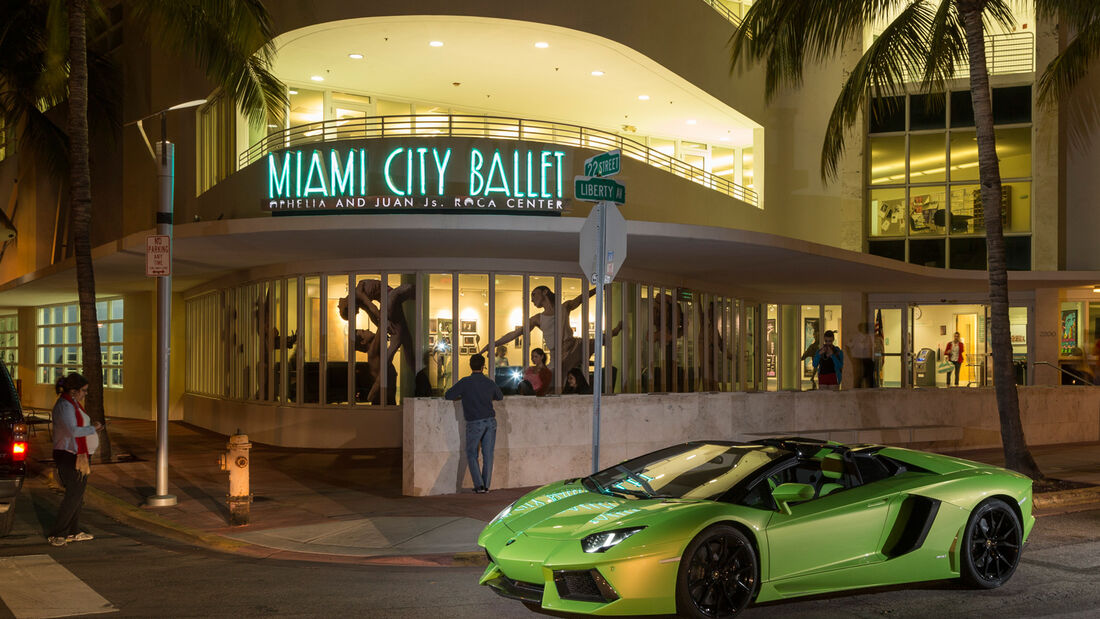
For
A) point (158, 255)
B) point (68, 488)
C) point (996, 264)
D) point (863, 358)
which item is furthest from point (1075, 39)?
point (68, 488)

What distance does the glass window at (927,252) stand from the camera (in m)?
28.1

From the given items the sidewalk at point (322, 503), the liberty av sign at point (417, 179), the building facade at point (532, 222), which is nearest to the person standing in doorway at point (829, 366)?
the building facade at point (532, 222)

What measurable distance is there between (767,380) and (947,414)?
11239mm

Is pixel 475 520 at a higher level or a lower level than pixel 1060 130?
lower

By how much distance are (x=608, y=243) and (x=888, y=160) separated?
21221 millimetres

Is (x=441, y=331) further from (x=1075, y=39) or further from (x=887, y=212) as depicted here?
(x=887, y=212)

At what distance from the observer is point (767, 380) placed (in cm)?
2850

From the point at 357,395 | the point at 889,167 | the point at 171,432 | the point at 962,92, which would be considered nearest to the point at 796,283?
the point at 889,167

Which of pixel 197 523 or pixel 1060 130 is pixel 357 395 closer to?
pixel 197 523

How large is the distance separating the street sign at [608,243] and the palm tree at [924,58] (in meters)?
5.03

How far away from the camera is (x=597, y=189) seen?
975 centimetres

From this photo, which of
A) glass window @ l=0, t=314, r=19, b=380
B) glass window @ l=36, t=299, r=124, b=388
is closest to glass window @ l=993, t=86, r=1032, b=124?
glass window @ l=36, t=299, r=124, b=388

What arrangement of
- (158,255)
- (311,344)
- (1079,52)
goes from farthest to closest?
(311,344), (1079,52), (158,255)

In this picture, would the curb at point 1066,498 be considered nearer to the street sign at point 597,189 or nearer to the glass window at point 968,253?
the street sign at point 597,189
